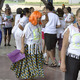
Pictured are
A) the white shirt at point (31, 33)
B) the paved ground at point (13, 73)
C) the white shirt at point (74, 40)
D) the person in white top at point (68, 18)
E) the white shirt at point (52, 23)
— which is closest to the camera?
the white shirt at point (74, 40)

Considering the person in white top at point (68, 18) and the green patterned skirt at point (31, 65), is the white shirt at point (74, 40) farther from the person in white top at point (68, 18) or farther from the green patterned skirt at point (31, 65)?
the person in white top at point (68, 18)

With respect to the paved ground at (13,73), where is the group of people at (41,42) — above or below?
above

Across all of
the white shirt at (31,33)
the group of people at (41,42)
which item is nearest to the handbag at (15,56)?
the group of people at (41,42)

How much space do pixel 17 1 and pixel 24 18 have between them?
15086 mm

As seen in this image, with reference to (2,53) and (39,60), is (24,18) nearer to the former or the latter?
(39,60)

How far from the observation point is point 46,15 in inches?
234

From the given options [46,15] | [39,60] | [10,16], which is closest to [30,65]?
[39,60]

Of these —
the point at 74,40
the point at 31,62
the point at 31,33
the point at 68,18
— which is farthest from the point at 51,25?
the point at 74,40

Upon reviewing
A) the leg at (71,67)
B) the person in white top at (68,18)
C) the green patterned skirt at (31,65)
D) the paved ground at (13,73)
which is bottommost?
the paved ground at (13,73)

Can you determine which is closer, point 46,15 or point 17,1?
point 46,15

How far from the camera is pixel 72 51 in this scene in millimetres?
3150

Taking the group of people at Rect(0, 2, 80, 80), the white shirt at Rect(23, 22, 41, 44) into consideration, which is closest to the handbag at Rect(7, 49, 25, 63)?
the group of people at Rect(0, 2, 80, 80)

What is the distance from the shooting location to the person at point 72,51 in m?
3.12

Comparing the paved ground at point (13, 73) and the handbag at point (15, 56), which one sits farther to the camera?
the paved ground at point (13, 73)
